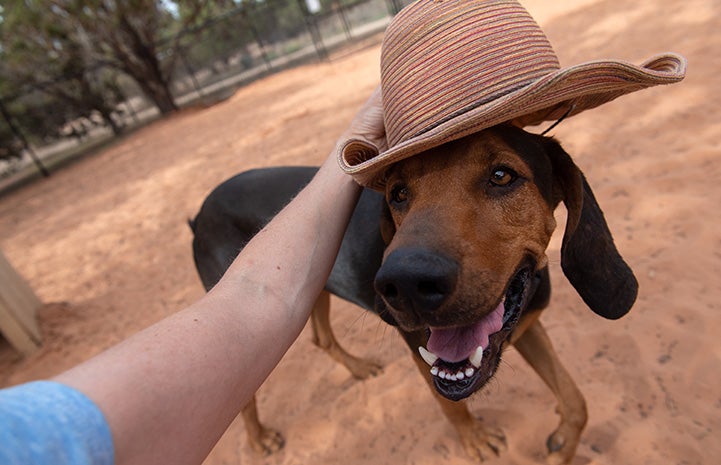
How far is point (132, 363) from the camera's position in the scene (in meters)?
1.17

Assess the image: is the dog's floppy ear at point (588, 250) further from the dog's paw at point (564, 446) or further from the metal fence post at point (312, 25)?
the metal fence post at point (312, 25)

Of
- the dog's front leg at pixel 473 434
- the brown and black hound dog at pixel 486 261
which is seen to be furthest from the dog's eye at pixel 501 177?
the dog's front leg at pixel 473 434

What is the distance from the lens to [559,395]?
100 inches

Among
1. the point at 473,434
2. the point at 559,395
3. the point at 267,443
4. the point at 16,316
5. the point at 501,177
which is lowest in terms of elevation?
the point at 267,443

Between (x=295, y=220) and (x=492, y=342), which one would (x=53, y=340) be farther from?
(x=492, y=342)

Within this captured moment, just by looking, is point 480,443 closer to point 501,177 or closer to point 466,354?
point 466,354

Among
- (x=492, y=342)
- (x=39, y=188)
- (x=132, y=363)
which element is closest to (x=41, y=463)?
(x=132, y=363)

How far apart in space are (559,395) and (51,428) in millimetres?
2331

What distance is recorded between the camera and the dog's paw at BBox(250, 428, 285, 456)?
3.34 metres

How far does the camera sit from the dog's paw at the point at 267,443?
3.34 meters

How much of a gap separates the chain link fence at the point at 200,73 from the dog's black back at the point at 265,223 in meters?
18.3

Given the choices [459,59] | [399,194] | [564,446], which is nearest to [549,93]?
[459,59]

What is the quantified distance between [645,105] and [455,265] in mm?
4997

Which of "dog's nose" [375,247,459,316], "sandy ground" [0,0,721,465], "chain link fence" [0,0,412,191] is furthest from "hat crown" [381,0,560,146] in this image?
"chain link fence" [0,0,412,191]
